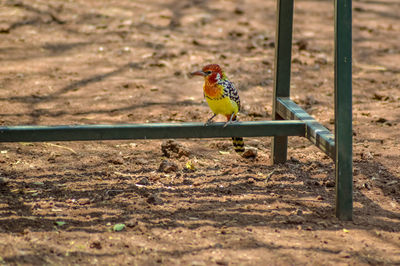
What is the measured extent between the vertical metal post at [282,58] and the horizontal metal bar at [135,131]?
718 mm

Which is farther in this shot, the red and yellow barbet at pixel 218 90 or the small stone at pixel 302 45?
the small stone at pixel 302 45

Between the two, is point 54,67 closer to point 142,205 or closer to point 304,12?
point 142,205

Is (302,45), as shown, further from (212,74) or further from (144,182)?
(144,182)

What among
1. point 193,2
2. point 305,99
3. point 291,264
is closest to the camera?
point 291,264

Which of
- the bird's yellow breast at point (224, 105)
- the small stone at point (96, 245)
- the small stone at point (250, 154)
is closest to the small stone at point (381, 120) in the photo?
the small stone at point (250, 154)

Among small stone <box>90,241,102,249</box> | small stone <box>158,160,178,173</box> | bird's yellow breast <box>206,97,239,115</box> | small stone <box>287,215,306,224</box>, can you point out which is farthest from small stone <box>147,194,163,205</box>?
bird's yellow breast <box>206,97,239,115</box>

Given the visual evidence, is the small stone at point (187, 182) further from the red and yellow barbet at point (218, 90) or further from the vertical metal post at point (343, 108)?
the vertical metal post at point (343, 108)

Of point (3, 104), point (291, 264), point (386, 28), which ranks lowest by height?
point (291, 264)

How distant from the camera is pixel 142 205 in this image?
12.5ft

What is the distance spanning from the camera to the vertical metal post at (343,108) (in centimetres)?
343

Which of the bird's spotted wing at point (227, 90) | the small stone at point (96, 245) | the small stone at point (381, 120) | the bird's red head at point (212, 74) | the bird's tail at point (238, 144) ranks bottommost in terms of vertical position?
the small stone at point (96, 245)

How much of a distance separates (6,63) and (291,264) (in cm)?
537

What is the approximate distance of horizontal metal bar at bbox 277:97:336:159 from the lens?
12.2 feet

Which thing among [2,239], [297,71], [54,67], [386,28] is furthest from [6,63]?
[386,28]
